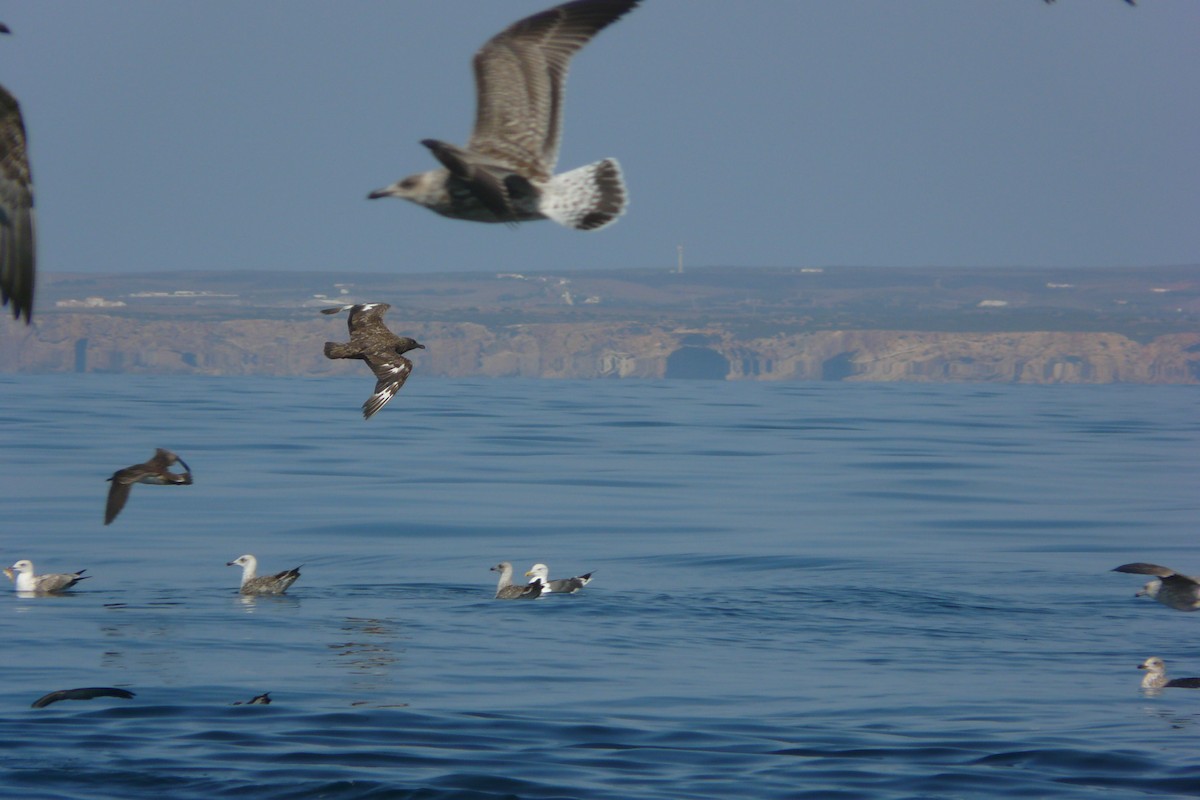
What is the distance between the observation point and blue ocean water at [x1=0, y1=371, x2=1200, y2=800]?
50.0 ft

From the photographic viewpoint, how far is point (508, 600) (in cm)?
2498

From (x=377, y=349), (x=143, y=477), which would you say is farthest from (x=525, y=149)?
Answer: (x=143, y=477)

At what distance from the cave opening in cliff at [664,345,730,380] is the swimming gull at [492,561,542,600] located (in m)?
162

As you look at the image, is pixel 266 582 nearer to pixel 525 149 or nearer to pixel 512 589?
pixel 512 589

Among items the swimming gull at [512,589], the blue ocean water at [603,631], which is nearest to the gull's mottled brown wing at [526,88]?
the blue ocean water at [603,631]

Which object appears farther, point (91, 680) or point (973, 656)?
point (973, 656)

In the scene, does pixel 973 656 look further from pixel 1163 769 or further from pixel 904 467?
pixel 904 467

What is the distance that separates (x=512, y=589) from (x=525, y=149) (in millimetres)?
15866

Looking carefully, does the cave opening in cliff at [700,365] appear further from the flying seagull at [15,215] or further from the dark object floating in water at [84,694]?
the flying seagull at [15,215]

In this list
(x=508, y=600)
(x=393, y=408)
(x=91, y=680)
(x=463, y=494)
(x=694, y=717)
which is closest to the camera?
(x=694, y=717)

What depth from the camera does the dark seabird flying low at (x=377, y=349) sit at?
1113 cm

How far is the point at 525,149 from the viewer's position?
31.9 feet

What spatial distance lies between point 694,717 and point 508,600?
808cm

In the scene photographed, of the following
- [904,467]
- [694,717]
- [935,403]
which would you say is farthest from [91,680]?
[935,403]
